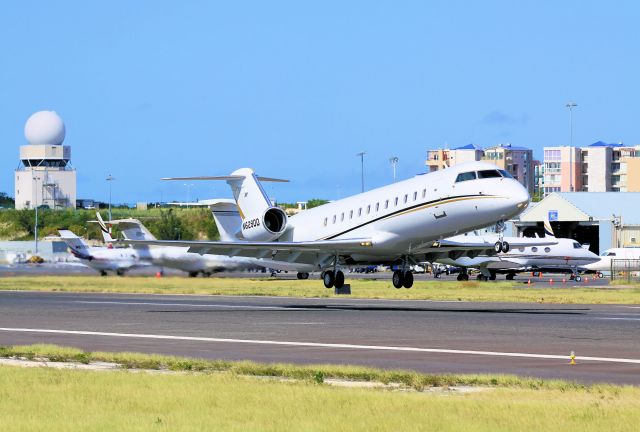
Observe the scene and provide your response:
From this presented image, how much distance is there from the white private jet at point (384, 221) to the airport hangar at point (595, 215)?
61593mm

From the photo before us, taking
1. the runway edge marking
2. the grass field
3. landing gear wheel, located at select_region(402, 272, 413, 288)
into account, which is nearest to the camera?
the runway edge marking

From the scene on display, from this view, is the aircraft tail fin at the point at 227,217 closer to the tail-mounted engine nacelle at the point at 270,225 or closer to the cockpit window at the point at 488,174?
the tail-mounted engine nacelle at the point at 270,225

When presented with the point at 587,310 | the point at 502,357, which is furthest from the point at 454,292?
the point at 502,357

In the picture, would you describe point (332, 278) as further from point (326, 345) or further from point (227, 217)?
point (326, 345)

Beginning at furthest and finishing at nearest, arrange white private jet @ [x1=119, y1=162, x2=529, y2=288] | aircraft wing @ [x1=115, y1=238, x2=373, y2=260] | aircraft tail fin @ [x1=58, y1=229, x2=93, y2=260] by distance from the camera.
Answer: aircraft tail fin @ [x1=58, y1=229, x2=93, y2=260]
aircraft wing @ [x1=115, y1=238, x2=373, y2=260]
white private jet @ [x1=119, y1=162, x2=529, y2=288]

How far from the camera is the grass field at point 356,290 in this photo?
165 feet

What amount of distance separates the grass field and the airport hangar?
46.5 metres

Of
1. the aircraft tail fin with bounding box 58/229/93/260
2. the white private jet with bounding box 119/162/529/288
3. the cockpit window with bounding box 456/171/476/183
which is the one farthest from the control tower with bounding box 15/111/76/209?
the cockpit window with bounding box 456/171/476/183

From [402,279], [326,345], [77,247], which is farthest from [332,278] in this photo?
[77,247]

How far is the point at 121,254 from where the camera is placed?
9100 centimetres

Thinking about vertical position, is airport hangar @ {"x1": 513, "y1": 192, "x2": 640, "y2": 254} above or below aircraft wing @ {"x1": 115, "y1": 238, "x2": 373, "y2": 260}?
above

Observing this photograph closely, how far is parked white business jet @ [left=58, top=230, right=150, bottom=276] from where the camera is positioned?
84562 millimetres

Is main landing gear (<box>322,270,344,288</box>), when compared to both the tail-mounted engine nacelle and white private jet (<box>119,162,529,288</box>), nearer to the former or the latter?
white private jet (<box>119,162,529,288</box>)

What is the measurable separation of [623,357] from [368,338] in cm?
706
